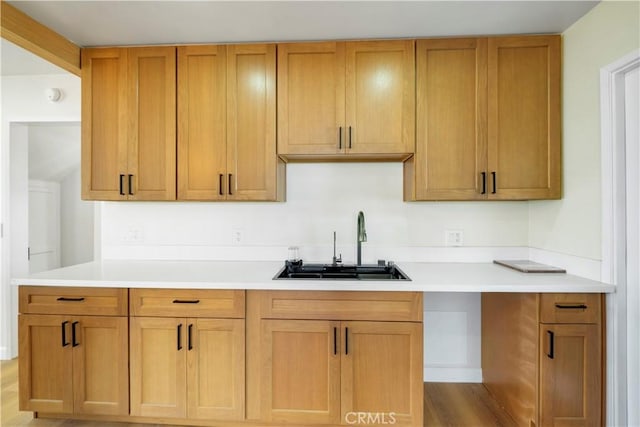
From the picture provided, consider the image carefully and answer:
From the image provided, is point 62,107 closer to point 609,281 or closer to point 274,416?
point 274,416

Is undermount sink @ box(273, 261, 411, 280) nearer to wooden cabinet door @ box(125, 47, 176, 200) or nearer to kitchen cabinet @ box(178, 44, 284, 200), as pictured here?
kitchen cabinet @ box(178, 44, 284, 200)

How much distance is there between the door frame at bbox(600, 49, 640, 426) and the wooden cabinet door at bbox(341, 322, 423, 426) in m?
0.95

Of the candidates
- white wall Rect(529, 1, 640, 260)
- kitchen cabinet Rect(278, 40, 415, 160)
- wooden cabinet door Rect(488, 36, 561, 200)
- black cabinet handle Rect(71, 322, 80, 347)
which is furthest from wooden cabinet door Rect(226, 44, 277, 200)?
white wall Rect(529, 1, 640, 260)

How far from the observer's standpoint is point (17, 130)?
284cm

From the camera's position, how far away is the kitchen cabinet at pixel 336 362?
1.76 meters

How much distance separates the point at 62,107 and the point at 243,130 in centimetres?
172

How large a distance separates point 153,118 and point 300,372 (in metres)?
1.83

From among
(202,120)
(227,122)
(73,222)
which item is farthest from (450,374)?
(73,222)

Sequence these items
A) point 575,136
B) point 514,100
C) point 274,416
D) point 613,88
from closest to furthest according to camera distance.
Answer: point 613,88
point 274,416
point 575,136
point 514,100

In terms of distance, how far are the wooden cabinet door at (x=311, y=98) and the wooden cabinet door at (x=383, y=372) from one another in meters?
1.11

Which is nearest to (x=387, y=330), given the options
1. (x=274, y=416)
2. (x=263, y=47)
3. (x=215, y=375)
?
(x=274, y=416)

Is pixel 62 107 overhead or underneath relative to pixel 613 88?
overhead

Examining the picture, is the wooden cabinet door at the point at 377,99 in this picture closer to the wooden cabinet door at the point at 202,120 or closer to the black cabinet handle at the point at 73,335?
the wooden cabinet door at the point at 202,120

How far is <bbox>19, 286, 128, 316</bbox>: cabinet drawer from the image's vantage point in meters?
1.85
